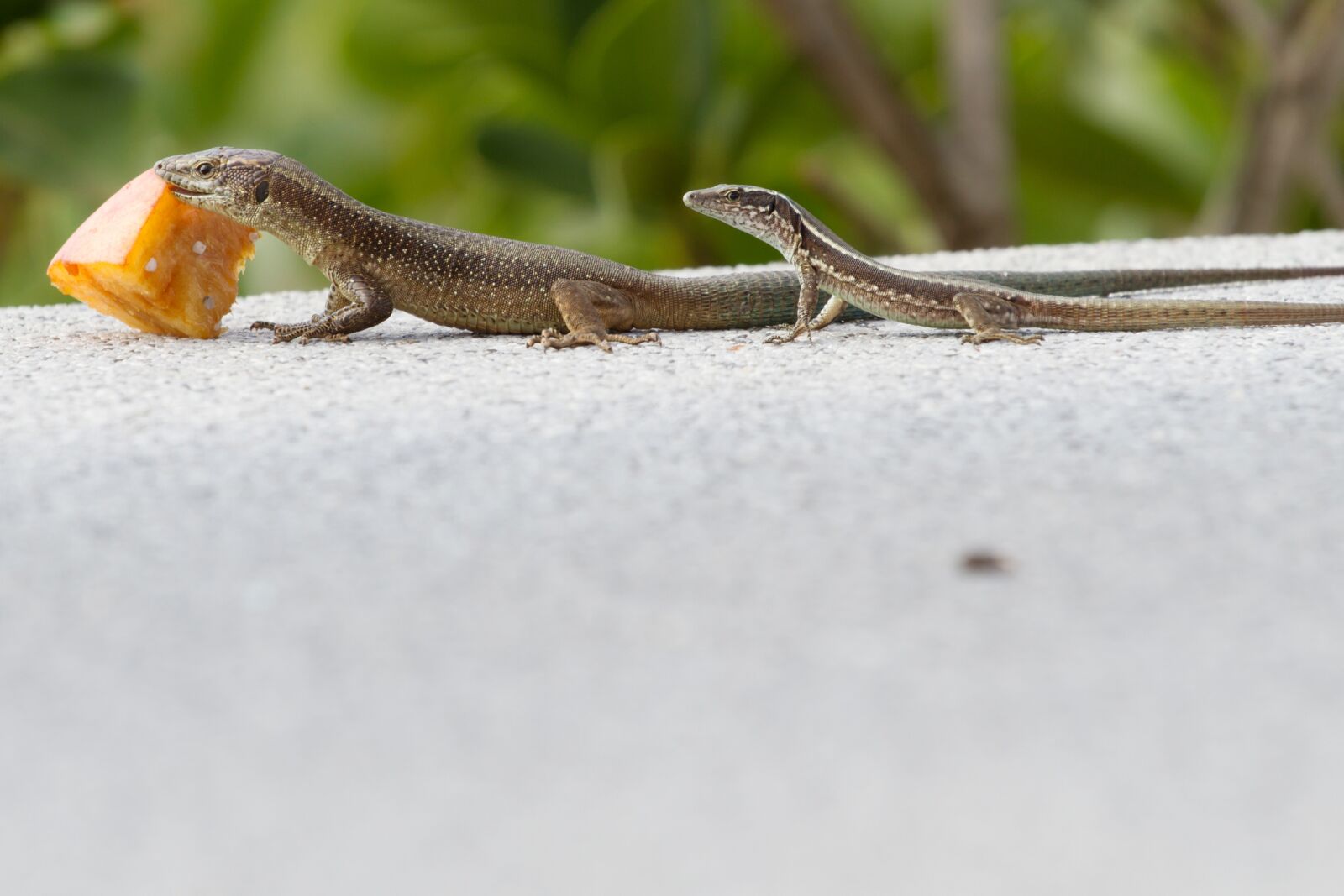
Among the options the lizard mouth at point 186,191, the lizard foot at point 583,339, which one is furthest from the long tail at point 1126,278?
the lizard mouth at point 186,191

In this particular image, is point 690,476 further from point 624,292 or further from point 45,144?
point 45,144

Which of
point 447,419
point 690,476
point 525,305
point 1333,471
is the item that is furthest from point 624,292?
point 1333,471

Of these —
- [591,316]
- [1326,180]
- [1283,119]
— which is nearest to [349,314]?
[591,316]

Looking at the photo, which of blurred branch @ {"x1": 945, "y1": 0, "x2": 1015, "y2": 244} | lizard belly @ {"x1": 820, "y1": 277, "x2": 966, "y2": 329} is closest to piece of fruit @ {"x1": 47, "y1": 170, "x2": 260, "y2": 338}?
lizard belly @ {"x1": 820, "y1": 277, "x2": 966, "y2": 329}

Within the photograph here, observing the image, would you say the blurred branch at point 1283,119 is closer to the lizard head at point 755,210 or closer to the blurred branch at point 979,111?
the blurred branch at point 979,111

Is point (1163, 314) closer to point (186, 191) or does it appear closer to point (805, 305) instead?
point (805, 305)

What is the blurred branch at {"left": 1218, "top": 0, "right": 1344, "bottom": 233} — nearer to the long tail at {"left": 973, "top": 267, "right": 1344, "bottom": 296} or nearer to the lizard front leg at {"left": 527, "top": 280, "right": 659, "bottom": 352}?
the long tail at {"left": 973, "top": 267, "right": 1344, "bottom": 296}
